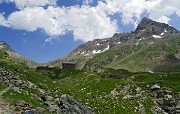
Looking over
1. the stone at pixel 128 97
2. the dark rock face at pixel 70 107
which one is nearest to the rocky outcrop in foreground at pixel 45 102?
the dark rock face at pixel 70 107

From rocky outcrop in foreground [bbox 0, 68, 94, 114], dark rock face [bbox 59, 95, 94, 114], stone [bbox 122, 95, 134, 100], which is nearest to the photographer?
rocky outcrop in foreground [bbox 0, 68, 94, 114]

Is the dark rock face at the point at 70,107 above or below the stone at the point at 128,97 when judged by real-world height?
below

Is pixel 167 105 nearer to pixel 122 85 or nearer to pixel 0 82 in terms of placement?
pixel 122 85

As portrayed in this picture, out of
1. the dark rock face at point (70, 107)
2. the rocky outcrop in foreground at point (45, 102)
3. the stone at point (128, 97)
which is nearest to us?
the rocky outcrop in foreground at point (45, 102)

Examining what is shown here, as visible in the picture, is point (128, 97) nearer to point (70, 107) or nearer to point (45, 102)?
point (70, 107)

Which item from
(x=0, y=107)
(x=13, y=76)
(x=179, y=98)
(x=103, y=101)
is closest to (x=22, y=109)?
(x=0, y=107)

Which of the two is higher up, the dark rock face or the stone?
the stone

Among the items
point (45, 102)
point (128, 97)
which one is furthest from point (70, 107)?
point (128, 97)

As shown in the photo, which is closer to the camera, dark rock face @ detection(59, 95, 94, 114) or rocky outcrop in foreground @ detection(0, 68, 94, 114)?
rocky outcrop in foreground @ detection(0, 68, 94, 114)

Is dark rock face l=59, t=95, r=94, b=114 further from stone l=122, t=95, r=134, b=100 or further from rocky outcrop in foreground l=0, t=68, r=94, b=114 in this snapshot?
stone l=122, t=95, r=134, b=100

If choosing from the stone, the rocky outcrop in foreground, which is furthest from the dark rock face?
the stone

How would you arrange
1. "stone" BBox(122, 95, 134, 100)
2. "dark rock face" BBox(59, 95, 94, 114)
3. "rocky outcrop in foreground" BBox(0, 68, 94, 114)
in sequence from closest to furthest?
"rocky outcrop in foreground" BBox(0, 68, 94, 114) < "dark rock face" BBox(59, 95, 94, 114) < "stone" BBox(122, 95, 134, 100)

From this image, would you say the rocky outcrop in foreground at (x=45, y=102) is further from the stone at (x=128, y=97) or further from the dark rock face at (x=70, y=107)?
the stone at (x=128, y=97)

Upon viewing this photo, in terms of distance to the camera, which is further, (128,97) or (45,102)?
(128,97)
